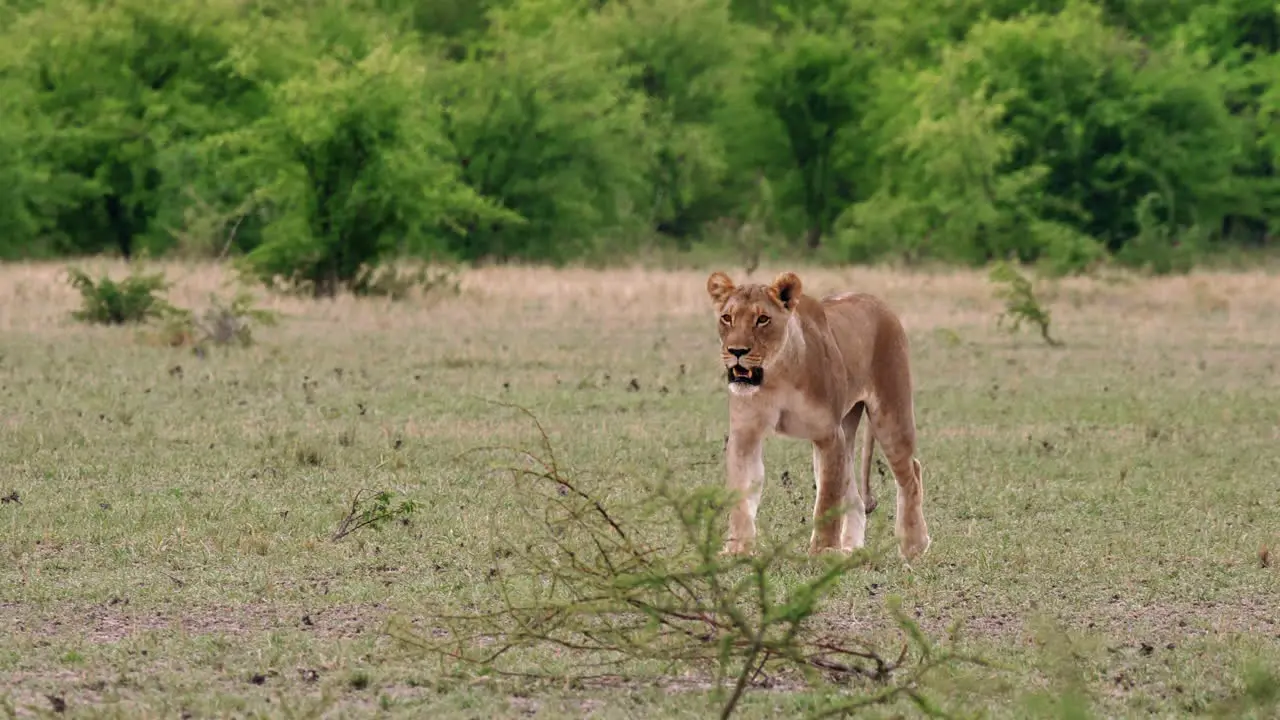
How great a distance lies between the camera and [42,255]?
47.3 metres

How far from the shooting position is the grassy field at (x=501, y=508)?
24.1 ft

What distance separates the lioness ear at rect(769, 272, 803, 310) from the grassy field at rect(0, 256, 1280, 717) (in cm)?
138

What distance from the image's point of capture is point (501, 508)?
38.8ft

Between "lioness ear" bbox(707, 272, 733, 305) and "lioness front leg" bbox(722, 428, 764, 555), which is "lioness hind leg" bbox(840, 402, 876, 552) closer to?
"lioness front leg" bbox(722, 428, 764, 555)

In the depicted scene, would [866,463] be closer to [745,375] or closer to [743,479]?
[743,479]

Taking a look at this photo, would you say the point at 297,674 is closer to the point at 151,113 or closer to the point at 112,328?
the point at 112,328

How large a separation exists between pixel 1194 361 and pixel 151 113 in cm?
3280

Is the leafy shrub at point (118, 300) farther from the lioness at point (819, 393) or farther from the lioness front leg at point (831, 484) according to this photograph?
the lioness front leg at point (831, 484)

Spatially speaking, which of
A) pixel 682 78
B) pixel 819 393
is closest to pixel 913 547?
pixel 819 393

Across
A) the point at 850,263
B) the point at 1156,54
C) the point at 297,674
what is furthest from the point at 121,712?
the point at 1156,54

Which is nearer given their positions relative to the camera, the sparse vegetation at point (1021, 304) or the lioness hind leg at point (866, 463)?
the lioness hind leg at point (866, 463)

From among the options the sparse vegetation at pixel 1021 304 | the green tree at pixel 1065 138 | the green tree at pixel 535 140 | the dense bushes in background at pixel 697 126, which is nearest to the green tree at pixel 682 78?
the dense bushes in background at pixel 697 126

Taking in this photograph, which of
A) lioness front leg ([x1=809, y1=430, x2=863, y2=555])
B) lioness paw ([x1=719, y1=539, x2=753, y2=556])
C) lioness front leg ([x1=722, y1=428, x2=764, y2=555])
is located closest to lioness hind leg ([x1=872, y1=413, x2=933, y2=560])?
lioness front leg ([x1=809, y1=430, x2=863, y2=555])

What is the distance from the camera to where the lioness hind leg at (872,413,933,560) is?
10.2m
